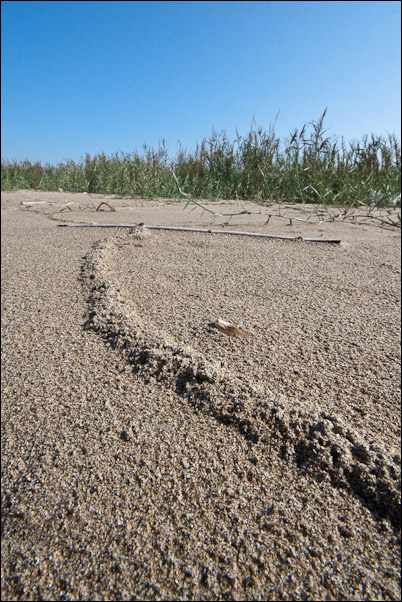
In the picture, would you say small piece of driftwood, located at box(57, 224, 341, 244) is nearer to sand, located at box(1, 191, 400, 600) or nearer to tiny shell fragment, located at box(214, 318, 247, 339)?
sand, located at box(1, 191, 400, 600)

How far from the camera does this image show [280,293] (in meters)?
1.37

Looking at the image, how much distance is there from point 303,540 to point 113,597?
0.27 meters

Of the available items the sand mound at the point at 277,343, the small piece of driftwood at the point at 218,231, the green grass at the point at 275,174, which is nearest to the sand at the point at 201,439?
the sand mound at the point at 277,343

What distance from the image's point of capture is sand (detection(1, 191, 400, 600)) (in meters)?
0.56

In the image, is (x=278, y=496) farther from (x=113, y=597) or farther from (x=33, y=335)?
(x=33, y=335)

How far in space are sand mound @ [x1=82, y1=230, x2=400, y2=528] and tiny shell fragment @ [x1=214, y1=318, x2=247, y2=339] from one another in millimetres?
19

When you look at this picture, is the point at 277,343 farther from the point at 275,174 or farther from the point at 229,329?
the point at 275,174

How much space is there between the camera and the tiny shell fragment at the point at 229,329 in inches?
42.9

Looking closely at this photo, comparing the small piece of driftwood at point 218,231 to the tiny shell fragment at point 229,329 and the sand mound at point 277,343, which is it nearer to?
the sand mound at point 277,343

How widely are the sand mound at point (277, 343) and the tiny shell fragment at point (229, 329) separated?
2 cm

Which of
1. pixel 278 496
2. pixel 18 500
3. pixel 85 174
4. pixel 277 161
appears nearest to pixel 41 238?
pixel 18 500

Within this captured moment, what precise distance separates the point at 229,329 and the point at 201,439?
42 cm

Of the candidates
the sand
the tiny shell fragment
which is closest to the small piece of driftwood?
the sand

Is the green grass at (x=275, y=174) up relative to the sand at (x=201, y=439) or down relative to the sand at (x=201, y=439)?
up
